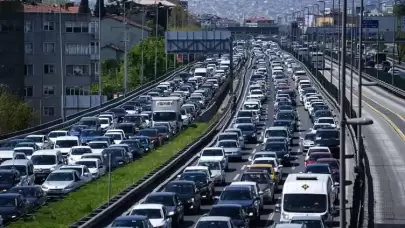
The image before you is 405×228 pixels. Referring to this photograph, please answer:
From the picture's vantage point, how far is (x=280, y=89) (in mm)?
102375

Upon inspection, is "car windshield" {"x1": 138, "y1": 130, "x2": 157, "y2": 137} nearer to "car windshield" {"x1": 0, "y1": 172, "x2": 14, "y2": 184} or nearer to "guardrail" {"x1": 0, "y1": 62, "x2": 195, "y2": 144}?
"guardrail" {"x1": 0, "y1": 62, "x2": 195, "y2": 144}

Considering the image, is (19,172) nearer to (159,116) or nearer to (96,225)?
(96,225)

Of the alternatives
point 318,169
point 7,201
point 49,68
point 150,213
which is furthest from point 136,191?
point 49,68

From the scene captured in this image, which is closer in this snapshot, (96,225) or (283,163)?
(96,225)

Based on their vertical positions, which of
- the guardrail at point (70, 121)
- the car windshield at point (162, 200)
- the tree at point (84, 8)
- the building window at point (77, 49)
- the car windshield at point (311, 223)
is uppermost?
the tree at point (84, 8)

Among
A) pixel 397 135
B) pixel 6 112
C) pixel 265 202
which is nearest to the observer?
pixel 265 202

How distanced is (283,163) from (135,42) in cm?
10565

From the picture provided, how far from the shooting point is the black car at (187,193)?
3859cm

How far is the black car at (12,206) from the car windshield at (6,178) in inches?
208

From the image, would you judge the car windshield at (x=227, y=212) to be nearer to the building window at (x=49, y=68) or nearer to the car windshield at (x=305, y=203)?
the car windshield at (x=305, y=203)

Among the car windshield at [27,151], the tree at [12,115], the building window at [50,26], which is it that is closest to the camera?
the car windshield at [27,151]

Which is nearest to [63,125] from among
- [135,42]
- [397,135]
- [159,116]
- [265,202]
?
[159,116]

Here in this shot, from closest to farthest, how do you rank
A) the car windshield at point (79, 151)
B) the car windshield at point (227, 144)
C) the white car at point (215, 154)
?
the white car at point (215, 154), the car windshield at point (79, 151), the car windshield at point (227, 144)

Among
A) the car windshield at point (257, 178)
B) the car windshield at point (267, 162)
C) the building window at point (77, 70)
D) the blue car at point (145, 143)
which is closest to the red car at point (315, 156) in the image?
the car windshield at point (267, 162)
